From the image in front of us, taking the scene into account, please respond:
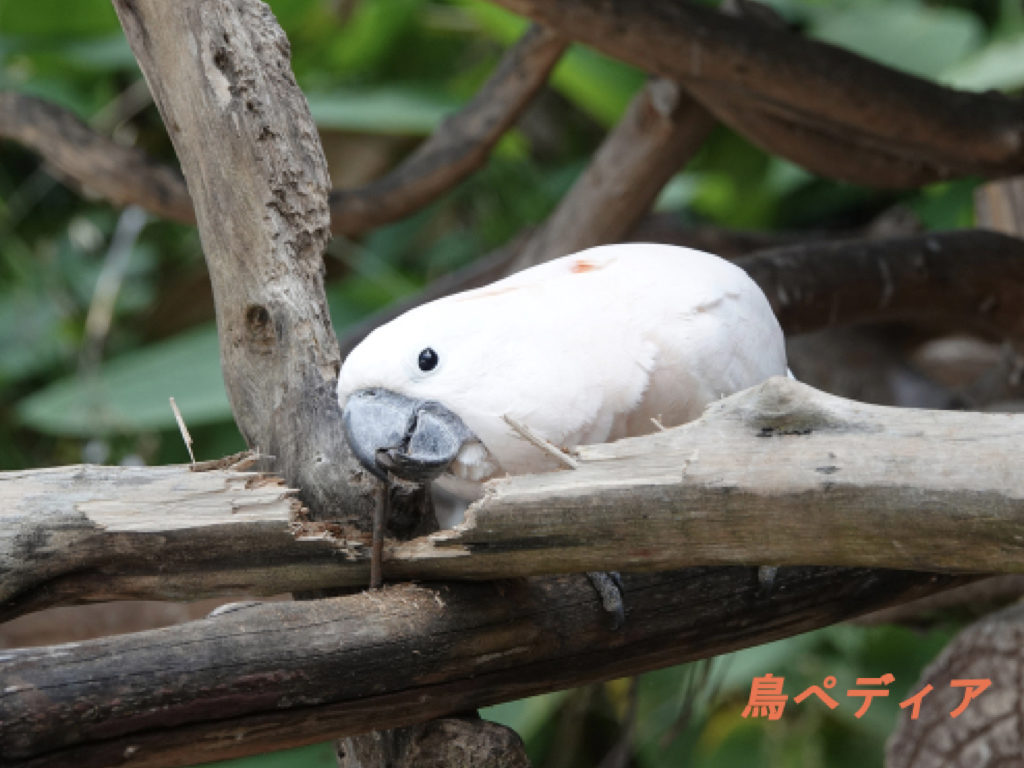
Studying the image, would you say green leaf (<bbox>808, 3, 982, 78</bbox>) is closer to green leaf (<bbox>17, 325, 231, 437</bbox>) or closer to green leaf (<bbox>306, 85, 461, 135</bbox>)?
green leaf (<bbox>306, 85, 461, 135</bbox>)

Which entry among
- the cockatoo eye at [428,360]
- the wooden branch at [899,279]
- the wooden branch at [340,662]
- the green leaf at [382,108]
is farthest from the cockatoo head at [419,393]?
the green leaf at [382,108]

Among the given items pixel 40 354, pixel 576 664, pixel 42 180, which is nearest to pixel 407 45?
pixel 42 180

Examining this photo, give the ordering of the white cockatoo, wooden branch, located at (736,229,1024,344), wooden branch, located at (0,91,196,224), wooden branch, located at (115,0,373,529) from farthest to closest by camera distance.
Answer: wooden branch, located at (0,91,196,224)
wooden branch, located at (736,229,1024,344)
wooden branch, located at (115,0,373,529)
the white cockatoo

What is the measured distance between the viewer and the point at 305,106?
2.54 feet

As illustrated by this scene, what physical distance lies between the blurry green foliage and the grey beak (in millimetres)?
977

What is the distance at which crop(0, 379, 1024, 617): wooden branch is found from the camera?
531 millimetres

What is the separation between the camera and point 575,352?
660mm

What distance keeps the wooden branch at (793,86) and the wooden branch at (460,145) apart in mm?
315

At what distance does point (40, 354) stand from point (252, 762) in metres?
1.44

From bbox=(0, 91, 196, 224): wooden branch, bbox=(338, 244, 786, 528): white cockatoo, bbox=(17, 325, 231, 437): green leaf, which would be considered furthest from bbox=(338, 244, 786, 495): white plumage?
bbox=(17, 325, 231, 437): green leaf

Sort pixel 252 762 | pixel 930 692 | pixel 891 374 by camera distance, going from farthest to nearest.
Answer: pixel 891 374, pixel 252 762, pixel 930 692

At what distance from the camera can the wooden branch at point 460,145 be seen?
1532 millimetres

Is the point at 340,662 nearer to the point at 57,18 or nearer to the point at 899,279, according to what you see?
the point at 899,279

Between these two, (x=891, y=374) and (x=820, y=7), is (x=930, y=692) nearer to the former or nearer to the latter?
(x=891, y=374)
